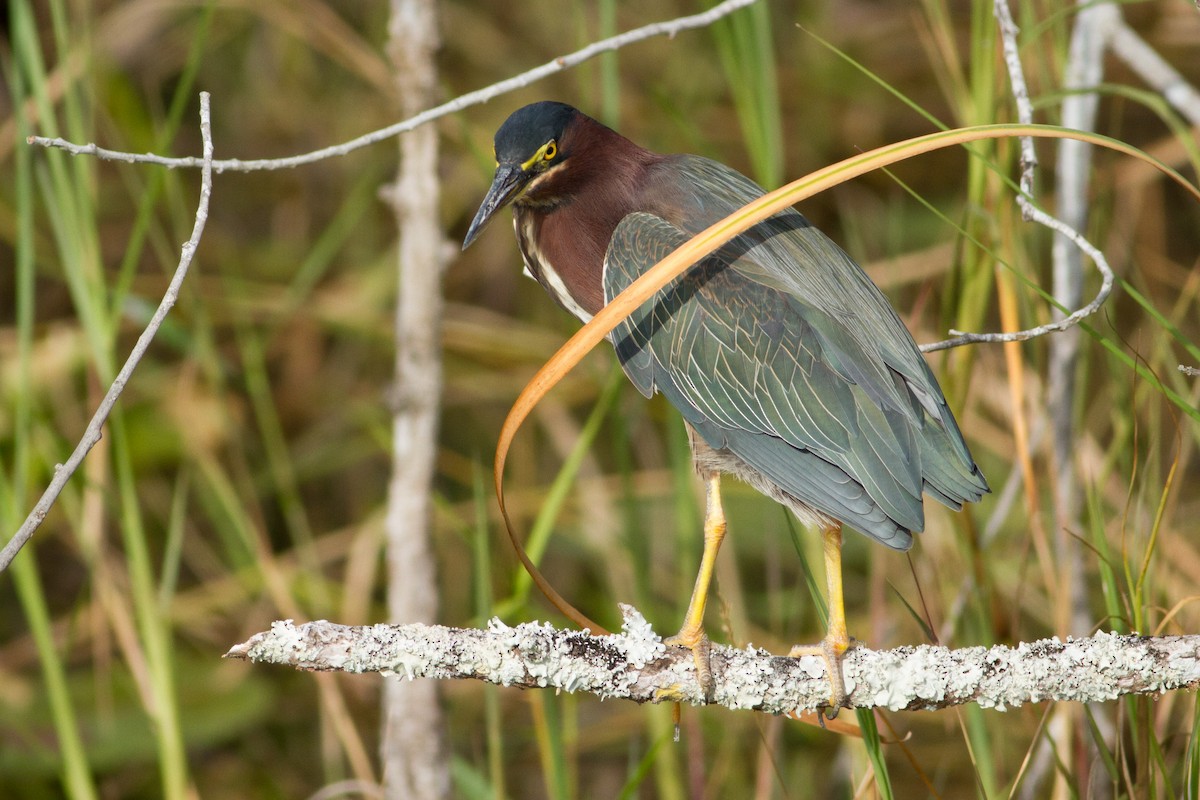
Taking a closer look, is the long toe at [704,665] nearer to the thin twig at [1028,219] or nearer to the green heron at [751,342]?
the green heron at [751,342]

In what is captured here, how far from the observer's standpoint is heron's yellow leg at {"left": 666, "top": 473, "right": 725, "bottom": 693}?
53.6 inches

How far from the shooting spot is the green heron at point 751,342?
1.51 metres

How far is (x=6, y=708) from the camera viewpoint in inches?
113

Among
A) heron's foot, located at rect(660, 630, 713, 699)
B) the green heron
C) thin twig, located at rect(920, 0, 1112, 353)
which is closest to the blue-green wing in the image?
the green heron

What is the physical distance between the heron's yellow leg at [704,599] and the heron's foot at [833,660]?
0.40ft

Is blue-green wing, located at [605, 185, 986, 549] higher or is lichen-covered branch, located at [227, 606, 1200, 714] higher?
blue-green wing, located at [605, 185, 986, 549]

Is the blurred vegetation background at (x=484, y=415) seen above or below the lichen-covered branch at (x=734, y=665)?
above

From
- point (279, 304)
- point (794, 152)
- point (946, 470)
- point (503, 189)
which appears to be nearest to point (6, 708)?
point (279, 304)

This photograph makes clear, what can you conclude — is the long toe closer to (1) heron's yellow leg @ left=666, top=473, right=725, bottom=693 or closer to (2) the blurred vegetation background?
(1) heron's yellow leg @ left=666, top=473, right=725, bottom=693

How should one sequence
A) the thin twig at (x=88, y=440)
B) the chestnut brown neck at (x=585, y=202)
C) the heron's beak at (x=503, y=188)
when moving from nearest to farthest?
the thin twig at (x=88, y=440) < the heron's beak at (x=503, y=188) < the chestnut brown neck at (x=585, y=202)

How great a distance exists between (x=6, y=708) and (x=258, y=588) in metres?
0.64

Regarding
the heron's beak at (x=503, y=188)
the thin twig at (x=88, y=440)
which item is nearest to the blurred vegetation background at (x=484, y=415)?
the heron's beak at (x=503, y=188)

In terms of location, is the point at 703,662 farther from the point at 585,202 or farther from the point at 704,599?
the point at 585,202

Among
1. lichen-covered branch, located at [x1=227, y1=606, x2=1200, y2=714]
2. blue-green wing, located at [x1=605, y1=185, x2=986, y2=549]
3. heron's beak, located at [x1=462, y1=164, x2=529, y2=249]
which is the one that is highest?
heron's beak, located at [x1=462, y1=164, x2=529, y2=249]
